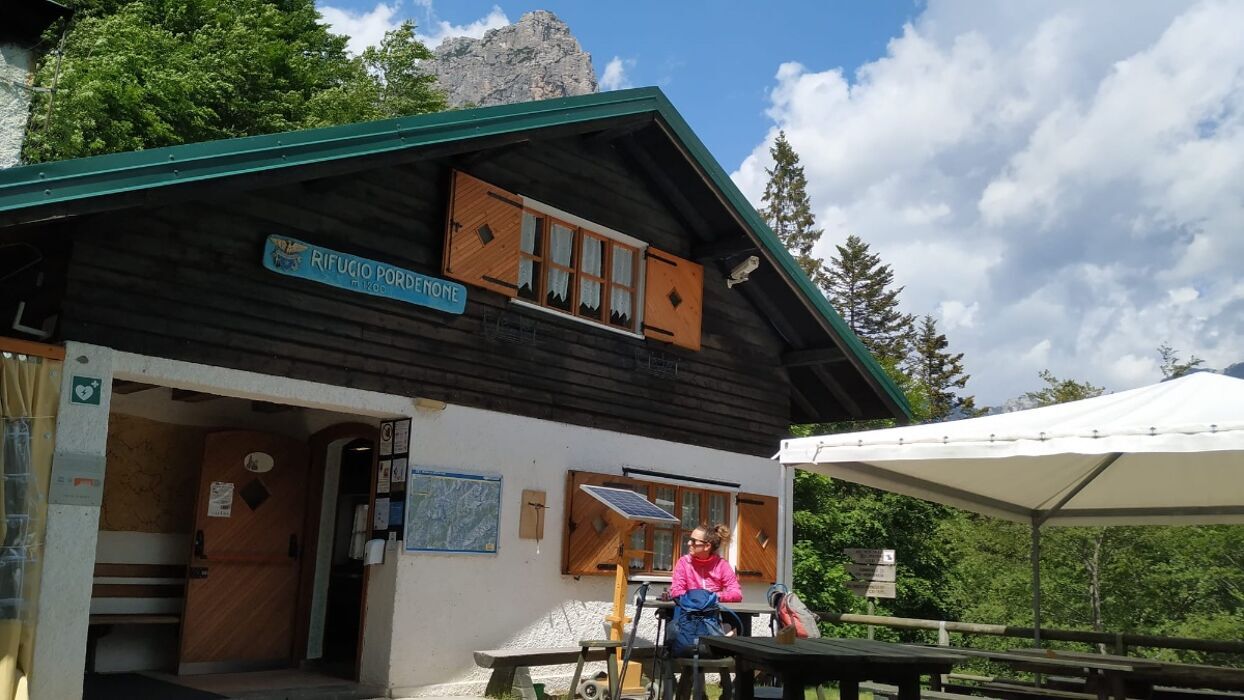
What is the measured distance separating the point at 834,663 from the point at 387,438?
4.39 metres

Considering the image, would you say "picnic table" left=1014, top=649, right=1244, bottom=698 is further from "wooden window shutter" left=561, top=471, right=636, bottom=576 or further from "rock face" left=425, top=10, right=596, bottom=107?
"rock face" left=425, top=10, right=596, bottom=107

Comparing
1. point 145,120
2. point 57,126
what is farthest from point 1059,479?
point 145,120

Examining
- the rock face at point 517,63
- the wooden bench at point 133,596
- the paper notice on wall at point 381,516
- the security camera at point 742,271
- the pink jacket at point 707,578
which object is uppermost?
the rock face at point 517,63

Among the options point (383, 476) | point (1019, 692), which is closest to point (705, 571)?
point (1019, 692)

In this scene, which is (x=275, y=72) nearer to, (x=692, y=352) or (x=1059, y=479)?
(x=692, y=352)

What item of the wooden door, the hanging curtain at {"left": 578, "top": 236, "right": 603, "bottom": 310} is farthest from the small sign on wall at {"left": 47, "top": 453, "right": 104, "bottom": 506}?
the hanging curtain at {"left": 578, "top": 236, "right": 603, "bottom": 310}

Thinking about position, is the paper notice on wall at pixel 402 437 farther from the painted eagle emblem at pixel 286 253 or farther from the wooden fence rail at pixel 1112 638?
the wooden fence rail at pixel 1112 638

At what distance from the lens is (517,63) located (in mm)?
101438

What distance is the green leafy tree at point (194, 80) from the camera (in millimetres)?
15445

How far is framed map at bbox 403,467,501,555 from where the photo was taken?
801 centimetres

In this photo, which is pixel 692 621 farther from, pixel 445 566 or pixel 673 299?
pixel 673 299

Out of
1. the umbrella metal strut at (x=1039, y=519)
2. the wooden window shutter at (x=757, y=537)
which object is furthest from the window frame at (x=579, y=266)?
the umbrella metal strut at (x=1039, y=519)

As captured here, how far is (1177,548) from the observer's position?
14.1 m

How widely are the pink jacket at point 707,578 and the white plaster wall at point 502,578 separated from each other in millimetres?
1263
